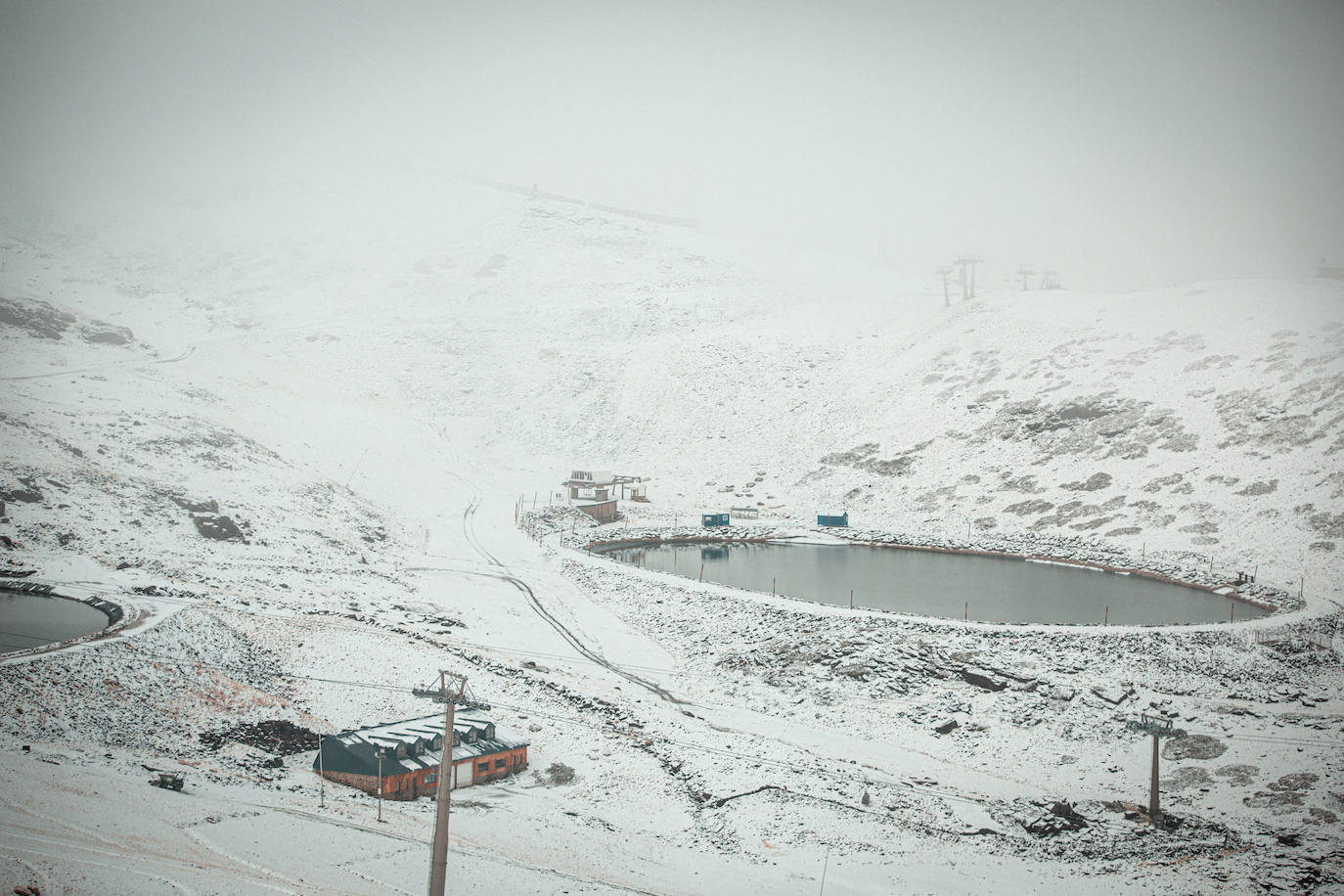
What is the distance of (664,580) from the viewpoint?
4709 centimetres

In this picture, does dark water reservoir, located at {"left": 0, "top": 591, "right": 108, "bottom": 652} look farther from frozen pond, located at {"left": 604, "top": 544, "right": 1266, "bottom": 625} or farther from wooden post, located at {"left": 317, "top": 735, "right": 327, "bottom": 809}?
frozen pond, located at {"left": 604, "top": 544, "right": 1266, "bottom": 625}

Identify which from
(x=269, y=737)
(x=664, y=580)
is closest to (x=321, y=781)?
(x=269, y=737)

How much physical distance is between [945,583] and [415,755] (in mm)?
32528

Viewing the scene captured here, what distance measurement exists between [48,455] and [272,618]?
2088 cm

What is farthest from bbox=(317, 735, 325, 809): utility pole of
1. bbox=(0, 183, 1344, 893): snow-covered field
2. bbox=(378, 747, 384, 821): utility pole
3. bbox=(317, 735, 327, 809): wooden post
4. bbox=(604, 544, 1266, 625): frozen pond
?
bbox=(604, 544, 1266, 625): frozen pond

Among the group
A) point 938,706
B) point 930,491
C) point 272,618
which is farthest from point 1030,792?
point 930,491

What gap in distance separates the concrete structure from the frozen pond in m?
22.0

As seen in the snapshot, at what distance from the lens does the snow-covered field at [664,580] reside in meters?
22.3

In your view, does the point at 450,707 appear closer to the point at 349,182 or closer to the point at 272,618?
the point at 272,618

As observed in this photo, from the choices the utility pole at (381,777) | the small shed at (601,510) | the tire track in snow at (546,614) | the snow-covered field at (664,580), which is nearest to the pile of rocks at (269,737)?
the snow-covered field at (664,580)

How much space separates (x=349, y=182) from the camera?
15275 cm

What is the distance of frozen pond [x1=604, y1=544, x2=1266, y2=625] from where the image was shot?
40.8 m

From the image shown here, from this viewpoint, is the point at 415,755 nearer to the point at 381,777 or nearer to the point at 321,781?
the point at 381,777

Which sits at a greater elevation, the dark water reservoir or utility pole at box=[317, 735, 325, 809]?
the dark water reservoir
